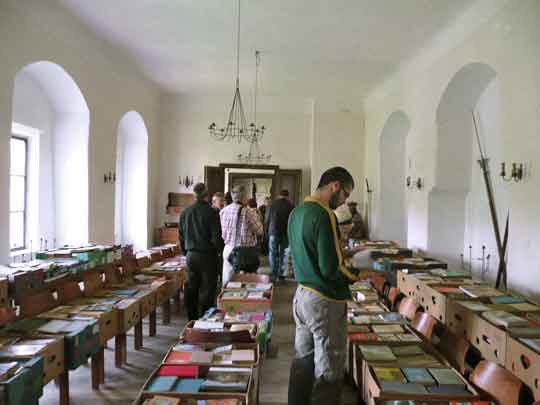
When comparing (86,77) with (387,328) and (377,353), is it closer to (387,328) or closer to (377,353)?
(387,328)

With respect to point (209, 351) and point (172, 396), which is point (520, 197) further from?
point (172, 396)

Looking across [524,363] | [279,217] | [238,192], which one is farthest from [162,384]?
[279,217]

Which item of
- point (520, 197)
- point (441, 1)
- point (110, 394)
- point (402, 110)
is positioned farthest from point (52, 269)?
point (402, 110)

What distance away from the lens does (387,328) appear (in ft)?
11.6

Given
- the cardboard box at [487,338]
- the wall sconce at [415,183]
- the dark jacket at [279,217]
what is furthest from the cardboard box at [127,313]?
the wall sconce at [415,183]

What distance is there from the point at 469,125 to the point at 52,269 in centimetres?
585

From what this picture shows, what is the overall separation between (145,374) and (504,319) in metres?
3.07

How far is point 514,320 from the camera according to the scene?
3154 millimetres

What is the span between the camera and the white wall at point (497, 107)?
13.9 ft

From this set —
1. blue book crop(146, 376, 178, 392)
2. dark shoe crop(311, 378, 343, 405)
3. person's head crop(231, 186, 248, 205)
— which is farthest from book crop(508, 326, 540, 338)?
person's head crop(231, 186, 248, 205)

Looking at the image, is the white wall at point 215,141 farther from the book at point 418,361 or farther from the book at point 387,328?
the book at point 418,361

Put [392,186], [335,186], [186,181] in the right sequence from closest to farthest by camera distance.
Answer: [335,186] → [392,186] → [186,181]

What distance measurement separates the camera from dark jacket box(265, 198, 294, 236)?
8141 mm

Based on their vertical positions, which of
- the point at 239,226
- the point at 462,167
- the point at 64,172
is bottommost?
the point at 239,226
